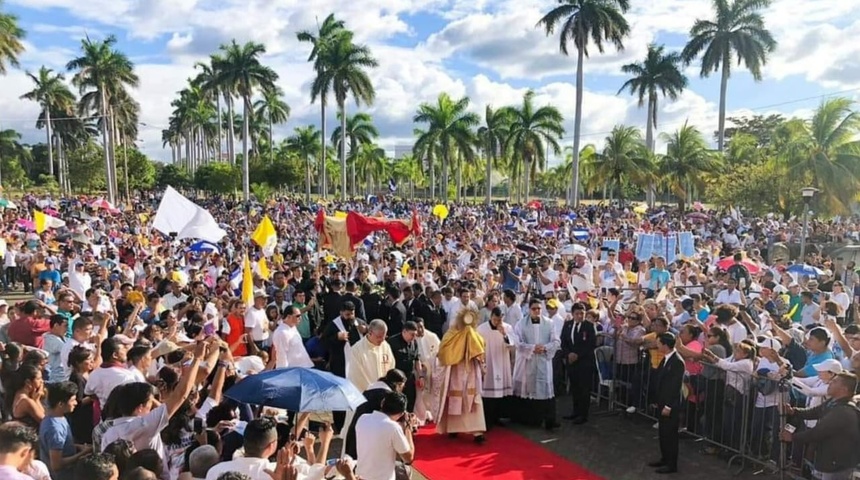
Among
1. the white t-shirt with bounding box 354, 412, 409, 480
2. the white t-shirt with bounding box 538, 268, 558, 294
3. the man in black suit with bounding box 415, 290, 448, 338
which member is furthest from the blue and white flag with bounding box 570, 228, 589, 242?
the white t-shirt with bounding box 354, 412, 409, 480

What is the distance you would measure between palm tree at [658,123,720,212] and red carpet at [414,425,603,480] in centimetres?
3857

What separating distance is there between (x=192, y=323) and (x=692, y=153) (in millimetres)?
41798

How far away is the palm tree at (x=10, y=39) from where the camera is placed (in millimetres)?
35188

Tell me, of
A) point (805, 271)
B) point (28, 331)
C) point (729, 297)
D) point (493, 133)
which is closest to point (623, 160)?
point (493, 133)

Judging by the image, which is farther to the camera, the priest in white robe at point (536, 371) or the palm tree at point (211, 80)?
the palm tree at point (211, 80)

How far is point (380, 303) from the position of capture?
11.1 m

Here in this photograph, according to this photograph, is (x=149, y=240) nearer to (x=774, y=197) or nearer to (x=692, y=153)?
(x=774, y=197)

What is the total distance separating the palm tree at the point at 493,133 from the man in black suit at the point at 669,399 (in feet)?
150

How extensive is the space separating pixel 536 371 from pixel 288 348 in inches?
135

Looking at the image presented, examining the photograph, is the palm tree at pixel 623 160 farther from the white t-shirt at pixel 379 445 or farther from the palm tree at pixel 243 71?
the white t-shirt at pixel 379 445

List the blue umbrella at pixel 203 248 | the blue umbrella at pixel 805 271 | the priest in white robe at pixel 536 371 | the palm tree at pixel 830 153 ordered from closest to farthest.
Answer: the priest in white robe at pixel 536 371
the blue umbrella at pixel 805 271
the blue umbrella at pixel 203 248
the palm tree at pixel 830 153

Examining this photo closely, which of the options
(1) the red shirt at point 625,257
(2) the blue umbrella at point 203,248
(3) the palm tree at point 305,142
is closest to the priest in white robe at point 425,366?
(2) the blue umbrella at point 203,248

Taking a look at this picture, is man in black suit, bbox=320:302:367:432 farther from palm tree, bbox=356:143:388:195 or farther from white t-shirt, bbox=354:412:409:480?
palm tree, bbox=356:143:388:195

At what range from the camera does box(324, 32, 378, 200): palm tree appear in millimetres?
49688
